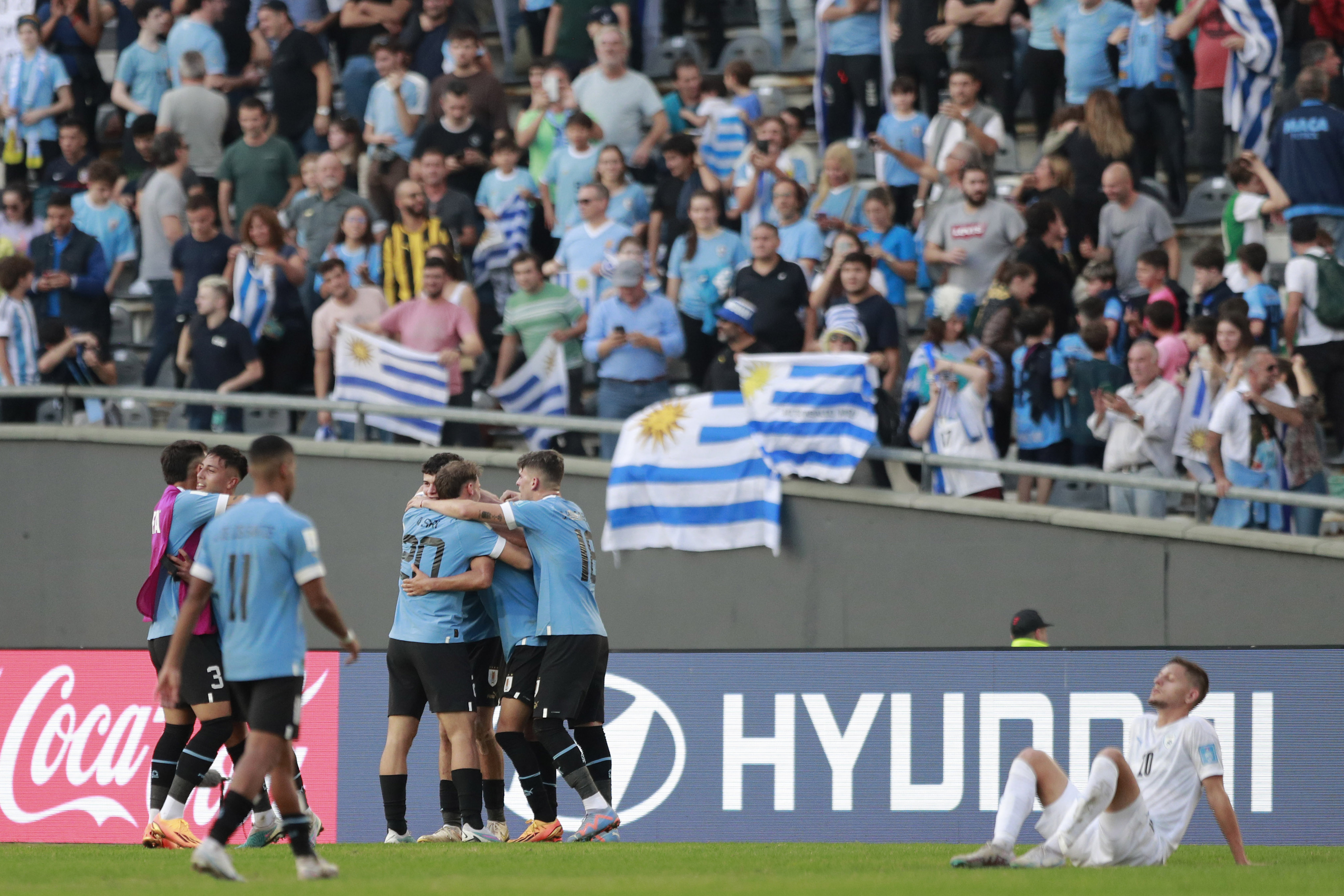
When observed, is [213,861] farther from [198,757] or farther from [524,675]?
[524,675]

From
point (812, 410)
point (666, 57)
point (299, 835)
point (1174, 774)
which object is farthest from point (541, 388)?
point (299, 835)

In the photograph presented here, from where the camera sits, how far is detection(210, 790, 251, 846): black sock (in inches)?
286

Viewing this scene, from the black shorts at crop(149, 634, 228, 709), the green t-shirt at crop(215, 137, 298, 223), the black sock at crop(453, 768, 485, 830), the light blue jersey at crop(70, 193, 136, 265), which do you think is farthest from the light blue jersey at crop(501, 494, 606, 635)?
the light blue jersey at crop(70, 193, 136, 265)

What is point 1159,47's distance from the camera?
14570mm

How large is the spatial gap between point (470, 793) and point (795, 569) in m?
4.53

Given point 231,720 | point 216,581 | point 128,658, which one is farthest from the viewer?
point 128,658

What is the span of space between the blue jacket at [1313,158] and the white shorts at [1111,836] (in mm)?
6590

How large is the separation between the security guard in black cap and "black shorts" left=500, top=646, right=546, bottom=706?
3.21 m

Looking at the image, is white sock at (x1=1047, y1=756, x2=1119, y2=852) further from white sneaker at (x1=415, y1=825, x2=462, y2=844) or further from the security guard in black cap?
white sneaker at (x1=415, y1=825, x2=462, y2=844)

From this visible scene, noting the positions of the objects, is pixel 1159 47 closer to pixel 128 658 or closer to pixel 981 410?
pixel 981 410

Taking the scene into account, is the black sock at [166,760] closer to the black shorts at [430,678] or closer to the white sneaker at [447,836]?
the black shorts at [430,678]

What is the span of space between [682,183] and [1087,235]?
3422 millimetres

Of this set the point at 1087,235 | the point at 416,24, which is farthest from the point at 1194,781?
the point at 416,24

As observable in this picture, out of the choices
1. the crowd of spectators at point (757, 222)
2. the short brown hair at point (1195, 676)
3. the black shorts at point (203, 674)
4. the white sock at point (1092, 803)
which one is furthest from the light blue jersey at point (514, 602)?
the crowd of spectators at point (757, 222)
